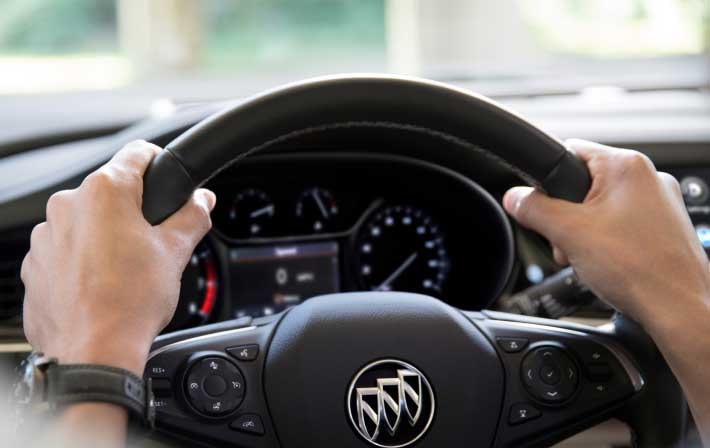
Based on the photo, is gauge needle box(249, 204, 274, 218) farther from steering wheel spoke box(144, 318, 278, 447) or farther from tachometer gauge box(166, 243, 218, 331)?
steering wheel spoke box(144, 318, 278, 447)

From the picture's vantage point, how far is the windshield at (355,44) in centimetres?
261

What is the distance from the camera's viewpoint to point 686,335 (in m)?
1.16

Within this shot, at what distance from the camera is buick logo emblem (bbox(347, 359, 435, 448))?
1192mm

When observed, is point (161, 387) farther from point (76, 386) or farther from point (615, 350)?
point (615, 350)

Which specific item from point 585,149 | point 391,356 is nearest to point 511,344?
point 391,356

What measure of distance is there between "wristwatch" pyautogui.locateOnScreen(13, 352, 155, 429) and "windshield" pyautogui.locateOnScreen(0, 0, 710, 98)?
1485mm

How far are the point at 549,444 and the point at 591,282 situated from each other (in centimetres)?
25

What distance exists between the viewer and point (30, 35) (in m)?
3.74

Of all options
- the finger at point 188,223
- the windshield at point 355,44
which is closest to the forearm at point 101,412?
the finger at point 188,223

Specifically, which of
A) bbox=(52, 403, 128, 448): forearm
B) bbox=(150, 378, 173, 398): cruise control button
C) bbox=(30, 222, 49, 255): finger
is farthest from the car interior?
bbox=(52, 403, 128, 448): forearm

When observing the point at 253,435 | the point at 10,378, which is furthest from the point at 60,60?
the point at 253,435

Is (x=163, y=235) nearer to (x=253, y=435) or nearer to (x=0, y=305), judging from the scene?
(x=253, y=435)

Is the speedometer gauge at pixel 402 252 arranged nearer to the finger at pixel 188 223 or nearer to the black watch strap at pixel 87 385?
the finger at pixel 188 223

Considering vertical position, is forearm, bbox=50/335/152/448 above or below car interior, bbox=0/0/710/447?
above
